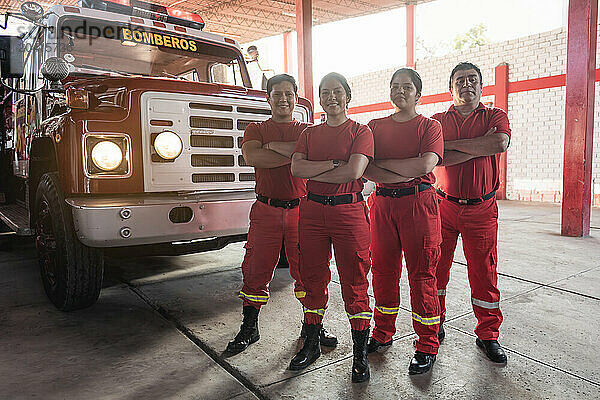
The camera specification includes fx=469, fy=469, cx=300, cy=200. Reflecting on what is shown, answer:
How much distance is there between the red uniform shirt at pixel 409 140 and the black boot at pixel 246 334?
43.1 inches

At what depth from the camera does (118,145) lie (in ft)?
9.76

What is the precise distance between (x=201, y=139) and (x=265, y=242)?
100cm

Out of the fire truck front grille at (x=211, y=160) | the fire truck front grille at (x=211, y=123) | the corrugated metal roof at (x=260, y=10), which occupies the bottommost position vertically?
the fire truck front grille at (x=211, y=160)

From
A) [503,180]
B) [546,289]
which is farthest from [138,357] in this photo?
[503,180]

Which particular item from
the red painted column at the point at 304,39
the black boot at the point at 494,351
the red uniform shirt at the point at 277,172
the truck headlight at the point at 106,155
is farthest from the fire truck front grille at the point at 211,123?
the red painted column at the point at 304,39

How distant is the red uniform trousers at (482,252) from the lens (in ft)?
8.66

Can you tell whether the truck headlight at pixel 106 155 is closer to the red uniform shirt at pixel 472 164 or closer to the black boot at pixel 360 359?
the black boot at pixel 360 359

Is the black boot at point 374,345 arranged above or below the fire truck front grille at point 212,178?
below

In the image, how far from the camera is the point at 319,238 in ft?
8.16

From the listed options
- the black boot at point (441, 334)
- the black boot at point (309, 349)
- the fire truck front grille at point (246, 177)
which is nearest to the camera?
the black boot at point (309, 349)

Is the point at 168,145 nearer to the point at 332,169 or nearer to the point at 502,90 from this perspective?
the point at 332,169

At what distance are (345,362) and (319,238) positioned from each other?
0.72m

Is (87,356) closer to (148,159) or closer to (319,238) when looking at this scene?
(148,159)

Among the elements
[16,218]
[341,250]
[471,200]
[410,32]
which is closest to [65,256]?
[16,218]
